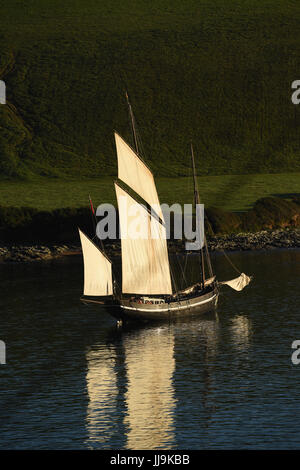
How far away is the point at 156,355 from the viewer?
5441cm

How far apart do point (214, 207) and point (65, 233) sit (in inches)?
920

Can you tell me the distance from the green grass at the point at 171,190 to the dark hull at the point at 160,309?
69.7 m

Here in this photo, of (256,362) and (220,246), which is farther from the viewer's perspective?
(220,246)

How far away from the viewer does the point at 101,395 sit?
45.2 metres

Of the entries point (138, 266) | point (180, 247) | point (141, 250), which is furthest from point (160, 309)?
point (180, 247)

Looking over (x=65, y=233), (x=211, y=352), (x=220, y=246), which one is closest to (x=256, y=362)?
(x=211, y=352)

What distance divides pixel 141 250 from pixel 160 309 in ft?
16.2

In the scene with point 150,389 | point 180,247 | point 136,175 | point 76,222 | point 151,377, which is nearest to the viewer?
point 150,389

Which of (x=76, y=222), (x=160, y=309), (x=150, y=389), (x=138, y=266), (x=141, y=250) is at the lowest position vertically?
(x=150, y=389)

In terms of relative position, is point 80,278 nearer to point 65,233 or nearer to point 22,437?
point 65,233

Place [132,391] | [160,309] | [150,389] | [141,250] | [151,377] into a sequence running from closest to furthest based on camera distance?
[132,391], [150,389], [151,377], [160,309], [141,250]

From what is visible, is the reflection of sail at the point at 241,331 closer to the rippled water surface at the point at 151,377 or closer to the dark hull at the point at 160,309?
the rippled water surface at the point at 151,377

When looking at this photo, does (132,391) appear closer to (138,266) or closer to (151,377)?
(151,377)
